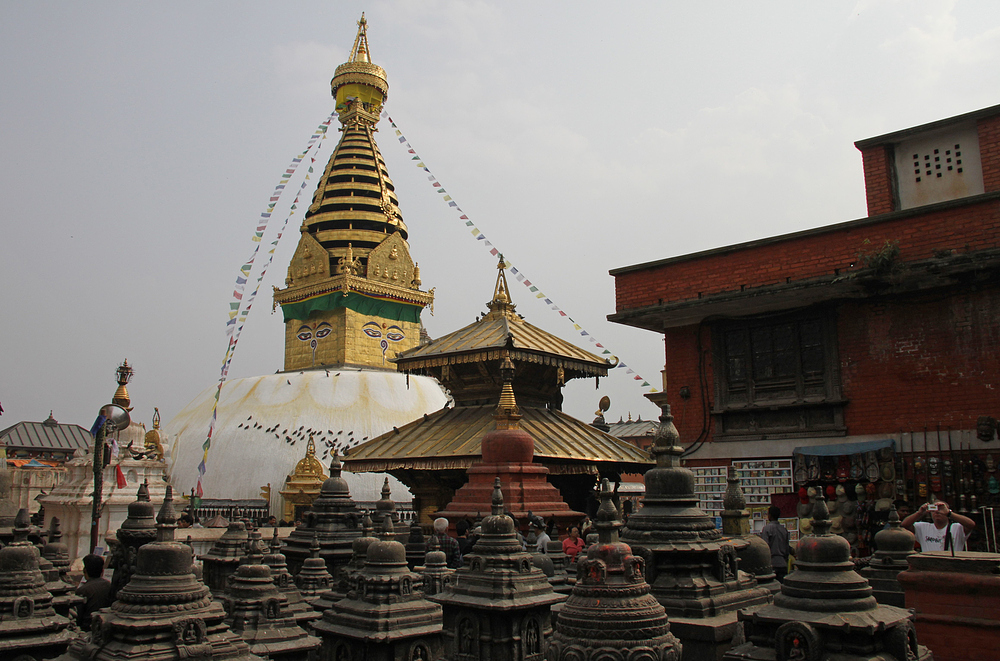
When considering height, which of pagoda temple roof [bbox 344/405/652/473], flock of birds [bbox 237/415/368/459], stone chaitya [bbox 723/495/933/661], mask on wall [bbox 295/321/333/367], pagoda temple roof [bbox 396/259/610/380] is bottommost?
stone chaitya [bbox 723/495/933/661]

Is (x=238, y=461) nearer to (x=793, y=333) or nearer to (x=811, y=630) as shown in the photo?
(x=793, y=333)

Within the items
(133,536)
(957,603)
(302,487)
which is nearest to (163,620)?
(133,536)

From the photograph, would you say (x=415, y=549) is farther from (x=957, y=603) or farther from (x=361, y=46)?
(x=361, y=46)

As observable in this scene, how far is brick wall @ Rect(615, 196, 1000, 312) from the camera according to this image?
31.3 feet

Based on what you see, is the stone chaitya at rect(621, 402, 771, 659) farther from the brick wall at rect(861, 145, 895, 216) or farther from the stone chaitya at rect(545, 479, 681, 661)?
the brick wall at rect(861, 145, 895, 216)

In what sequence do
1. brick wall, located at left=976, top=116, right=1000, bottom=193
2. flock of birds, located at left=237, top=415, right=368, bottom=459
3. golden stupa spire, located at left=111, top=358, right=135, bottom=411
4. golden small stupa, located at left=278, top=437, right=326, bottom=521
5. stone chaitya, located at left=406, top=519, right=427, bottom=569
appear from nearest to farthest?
stone chaitya, located at left=406, top=519, right=427, bottom=569 < brick wall, located at left=976, top=116, right=1000, bottom=193 < golden stupa spire, located at left=111, top=358, right=135, bottom=411 < golden small stupa, located at left=278, top=437, right=326, bottom=521 < flock of birds, located at left=237, top=415, right=368, bottom=459

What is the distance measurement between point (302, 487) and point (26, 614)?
1676 centimetres

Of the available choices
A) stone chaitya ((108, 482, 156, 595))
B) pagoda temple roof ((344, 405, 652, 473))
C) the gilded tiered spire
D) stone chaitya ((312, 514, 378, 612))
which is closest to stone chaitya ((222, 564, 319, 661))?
stone chaitya ((312, 514, 378, 612))

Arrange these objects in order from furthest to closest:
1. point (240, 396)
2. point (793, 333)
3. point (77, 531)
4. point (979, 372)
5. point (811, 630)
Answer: point (240, 396) → point (77, 531) → point (793, 333) → point (979, 372) → point (811, 630)

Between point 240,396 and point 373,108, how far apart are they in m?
13.7

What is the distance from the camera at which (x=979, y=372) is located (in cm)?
970

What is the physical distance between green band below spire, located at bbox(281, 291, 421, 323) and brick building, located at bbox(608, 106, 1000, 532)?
17.7 m

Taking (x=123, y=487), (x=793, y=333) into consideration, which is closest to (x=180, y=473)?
(x=123, y=487)

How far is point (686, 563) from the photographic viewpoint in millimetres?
5445
